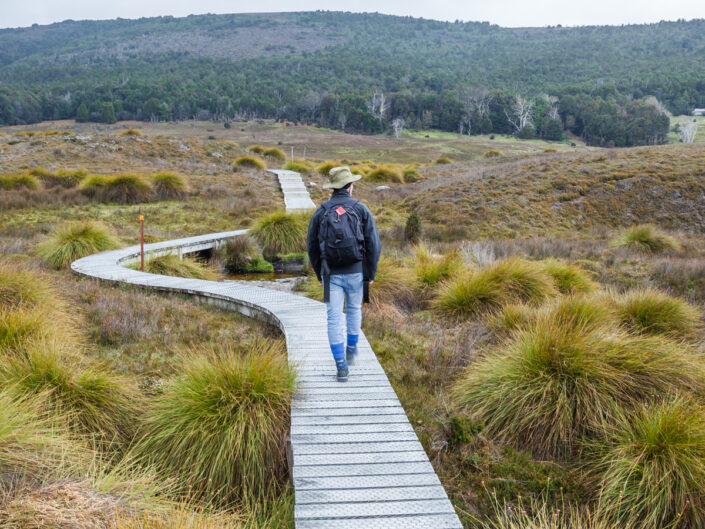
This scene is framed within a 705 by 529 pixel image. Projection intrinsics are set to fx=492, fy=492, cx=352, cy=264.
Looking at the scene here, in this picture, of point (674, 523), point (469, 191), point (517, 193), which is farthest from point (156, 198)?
point (674, 523)

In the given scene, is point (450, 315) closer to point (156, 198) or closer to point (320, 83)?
point (156, 198)

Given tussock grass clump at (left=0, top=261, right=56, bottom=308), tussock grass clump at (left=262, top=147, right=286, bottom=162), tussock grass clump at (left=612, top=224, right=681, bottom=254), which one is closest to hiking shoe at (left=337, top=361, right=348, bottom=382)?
tussock grass clump at (left=0, top=261, right=56, bottom=308)

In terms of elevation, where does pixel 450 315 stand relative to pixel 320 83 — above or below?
below

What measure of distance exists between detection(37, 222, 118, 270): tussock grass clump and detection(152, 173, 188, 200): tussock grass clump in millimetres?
7131

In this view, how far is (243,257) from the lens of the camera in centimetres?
1223

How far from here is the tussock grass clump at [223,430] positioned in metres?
3.54

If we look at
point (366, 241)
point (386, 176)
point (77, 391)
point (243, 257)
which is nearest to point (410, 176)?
point (386, 176)

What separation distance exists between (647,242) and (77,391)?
14562 millimetres

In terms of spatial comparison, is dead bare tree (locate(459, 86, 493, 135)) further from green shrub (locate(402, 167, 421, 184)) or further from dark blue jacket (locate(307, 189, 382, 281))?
dark blue jacket (locate(307, 189, 382, 281))

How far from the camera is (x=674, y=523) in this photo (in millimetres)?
3002

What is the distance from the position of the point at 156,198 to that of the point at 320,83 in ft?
361

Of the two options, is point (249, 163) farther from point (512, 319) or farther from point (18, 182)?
point (512, 319)

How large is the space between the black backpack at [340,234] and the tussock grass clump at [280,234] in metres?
8.63

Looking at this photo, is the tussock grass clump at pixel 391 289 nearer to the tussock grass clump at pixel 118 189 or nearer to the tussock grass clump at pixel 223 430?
the tussock grass clump at pixel 223 430
